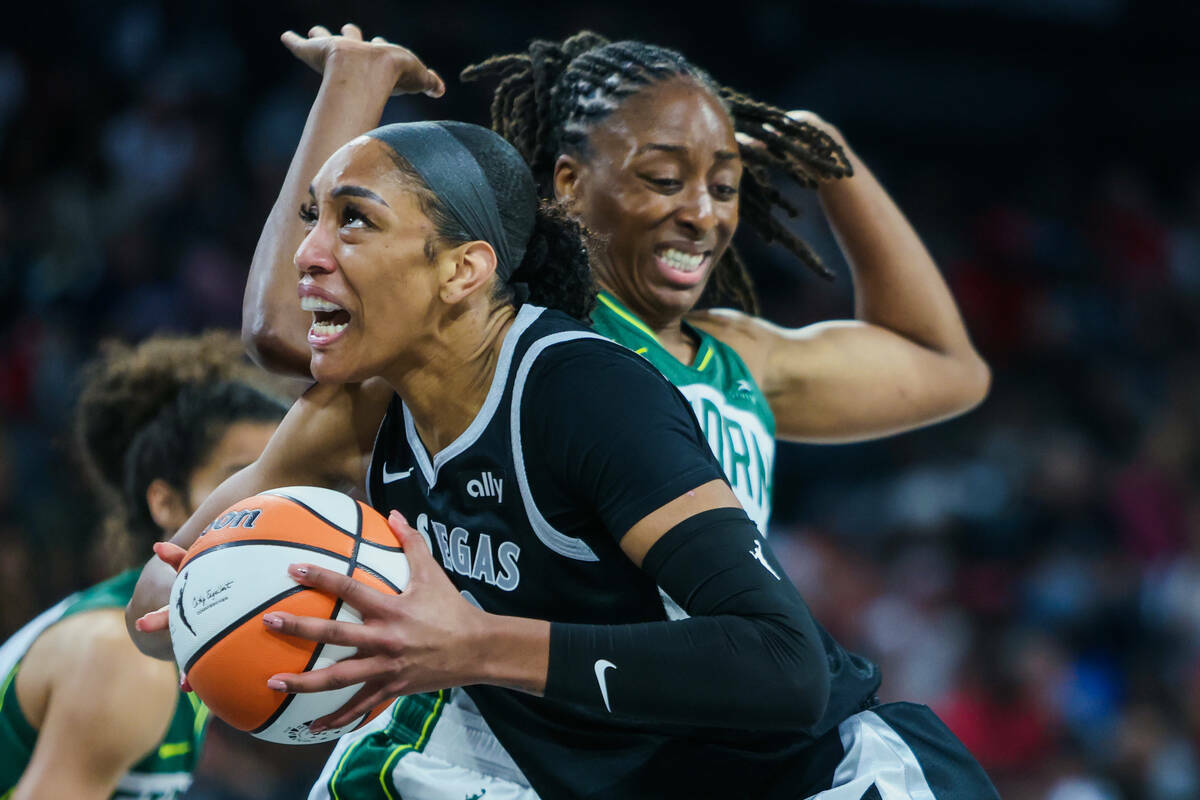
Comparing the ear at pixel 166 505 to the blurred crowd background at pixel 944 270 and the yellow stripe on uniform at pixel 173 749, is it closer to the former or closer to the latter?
the yellow stripe on uniform at pixel 173 749

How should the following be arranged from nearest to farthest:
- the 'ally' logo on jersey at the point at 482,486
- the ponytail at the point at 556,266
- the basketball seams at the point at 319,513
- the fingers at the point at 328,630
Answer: the fingers at the point at 328,630
the basketball seams at the point at 319,513
the 'ally' logo on jersey at the point at 482,486
the ponytail at the point at 556,266

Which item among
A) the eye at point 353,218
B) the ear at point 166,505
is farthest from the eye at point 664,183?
the ear at point 166,505

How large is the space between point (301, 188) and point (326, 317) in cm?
50

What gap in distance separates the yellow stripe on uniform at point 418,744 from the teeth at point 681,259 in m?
0.96

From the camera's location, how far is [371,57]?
287 centimetres

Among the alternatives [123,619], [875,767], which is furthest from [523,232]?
[123,619]

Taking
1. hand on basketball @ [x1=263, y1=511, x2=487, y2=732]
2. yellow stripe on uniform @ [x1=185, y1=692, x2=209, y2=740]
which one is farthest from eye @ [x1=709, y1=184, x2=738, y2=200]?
yellow stripe on uniform @ [x1=185, y1=692, x2=209, y2=740]

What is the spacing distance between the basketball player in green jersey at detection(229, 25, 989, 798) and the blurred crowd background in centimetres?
318

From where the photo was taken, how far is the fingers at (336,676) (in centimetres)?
180

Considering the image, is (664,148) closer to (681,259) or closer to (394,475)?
(681,259)

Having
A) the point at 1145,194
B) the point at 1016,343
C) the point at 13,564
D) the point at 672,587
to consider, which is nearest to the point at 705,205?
the point at 672,587

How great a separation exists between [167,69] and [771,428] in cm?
560

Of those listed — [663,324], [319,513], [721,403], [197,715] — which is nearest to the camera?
[319,513]

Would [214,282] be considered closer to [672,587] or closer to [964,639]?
[964,639]
